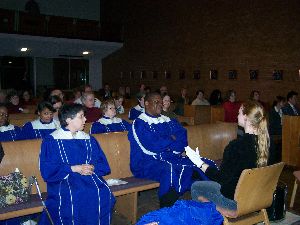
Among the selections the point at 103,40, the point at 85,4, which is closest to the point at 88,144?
the point at 103,40

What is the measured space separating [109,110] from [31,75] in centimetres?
1368

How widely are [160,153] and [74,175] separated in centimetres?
131

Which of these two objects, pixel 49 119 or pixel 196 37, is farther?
pixel 196 37

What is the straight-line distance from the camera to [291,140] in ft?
23.5

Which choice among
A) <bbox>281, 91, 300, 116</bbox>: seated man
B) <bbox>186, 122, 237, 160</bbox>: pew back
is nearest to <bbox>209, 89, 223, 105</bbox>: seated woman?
<bbox>281, 91, 300, 116</bbox>: seated man

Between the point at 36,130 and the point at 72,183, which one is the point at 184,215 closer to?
the point at 72,183

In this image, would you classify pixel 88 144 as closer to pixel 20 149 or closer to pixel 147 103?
pixel 20 149

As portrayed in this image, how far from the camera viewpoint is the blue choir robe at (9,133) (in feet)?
16.0

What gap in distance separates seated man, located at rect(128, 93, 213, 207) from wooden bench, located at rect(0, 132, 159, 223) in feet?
0.51

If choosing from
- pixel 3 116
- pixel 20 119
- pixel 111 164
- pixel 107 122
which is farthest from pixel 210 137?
pixel 20 119

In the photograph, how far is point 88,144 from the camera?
3996 millimetres

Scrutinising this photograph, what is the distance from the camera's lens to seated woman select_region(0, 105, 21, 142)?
486 centimetres

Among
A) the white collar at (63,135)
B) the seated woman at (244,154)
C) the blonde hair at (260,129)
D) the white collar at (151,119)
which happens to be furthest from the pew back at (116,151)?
the blonde hair at (260,129)

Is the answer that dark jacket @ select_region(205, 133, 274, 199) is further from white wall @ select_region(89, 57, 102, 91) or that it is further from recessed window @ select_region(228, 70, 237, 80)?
white wall @ select_region(89, 57, 102, 91)
